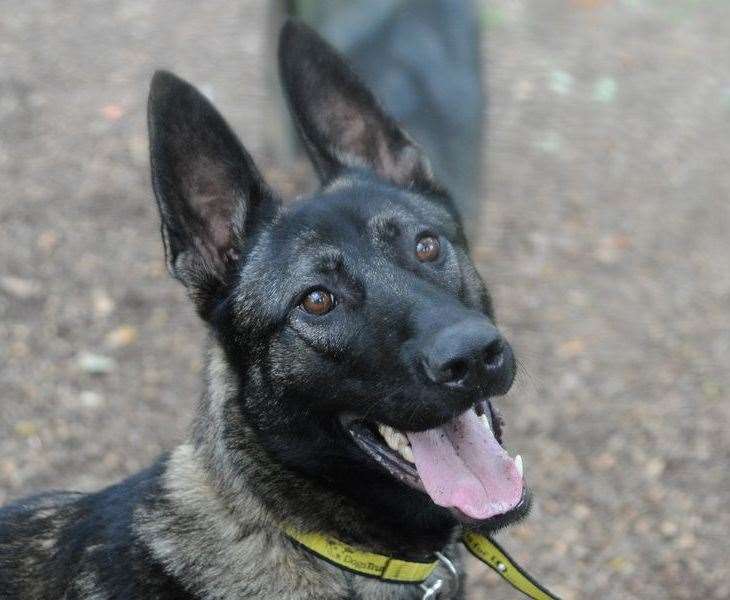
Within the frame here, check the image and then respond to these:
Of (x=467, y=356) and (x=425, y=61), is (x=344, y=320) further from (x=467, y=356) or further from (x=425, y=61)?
(x=425, y=61)

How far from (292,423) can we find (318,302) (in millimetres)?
357

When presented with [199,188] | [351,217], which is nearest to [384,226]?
[351,217]

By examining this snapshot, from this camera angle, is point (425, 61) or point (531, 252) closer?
point (425, 61)

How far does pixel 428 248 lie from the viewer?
325 centimetres

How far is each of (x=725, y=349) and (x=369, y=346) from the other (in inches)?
135

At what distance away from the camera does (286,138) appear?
698 cm

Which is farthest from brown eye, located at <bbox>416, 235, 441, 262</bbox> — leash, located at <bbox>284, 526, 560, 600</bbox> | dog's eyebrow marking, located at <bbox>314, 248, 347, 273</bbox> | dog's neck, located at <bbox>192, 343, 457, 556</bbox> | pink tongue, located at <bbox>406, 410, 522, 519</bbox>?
leash, located at <bbox>284, 526, 560, 600</bbox>

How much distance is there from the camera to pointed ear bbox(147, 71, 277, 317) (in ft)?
9.99

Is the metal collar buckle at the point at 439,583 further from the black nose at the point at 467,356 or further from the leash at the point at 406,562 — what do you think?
the black nose at the point at 467,356

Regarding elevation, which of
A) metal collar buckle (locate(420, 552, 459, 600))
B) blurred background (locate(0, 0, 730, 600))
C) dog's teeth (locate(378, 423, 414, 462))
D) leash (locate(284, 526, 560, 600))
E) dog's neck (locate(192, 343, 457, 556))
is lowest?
blurred background (locate(0, 0, 730, 600))

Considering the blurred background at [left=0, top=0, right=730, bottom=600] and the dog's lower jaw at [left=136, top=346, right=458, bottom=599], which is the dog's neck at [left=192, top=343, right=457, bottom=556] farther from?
the blurred background at [left=0, top=0, right=730, bottom=600]

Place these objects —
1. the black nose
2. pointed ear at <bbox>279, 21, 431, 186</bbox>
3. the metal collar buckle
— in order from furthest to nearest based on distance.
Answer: pointed ear at <bbox>279, 21, 431, 186</bbox> < the metal collar buckle < the black nose

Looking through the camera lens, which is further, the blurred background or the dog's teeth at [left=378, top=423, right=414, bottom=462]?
the blurred background

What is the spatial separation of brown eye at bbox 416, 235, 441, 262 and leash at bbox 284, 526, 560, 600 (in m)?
0.84
